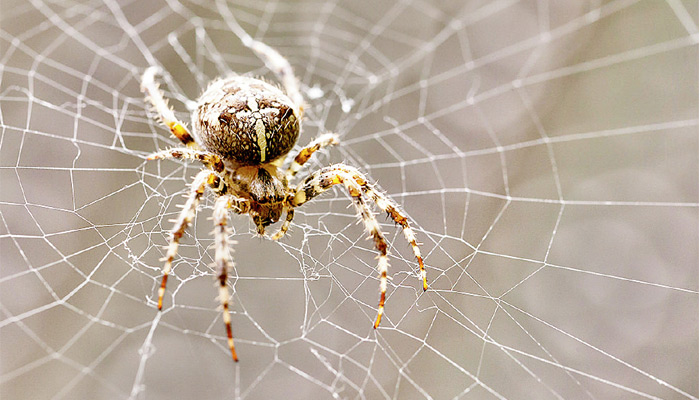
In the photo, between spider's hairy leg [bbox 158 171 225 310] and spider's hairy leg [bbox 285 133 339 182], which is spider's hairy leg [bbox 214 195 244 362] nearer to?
spider's hairy leg [bbox 158 171 225 310]

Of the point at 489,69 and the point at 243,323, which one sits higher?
the point at 489,69

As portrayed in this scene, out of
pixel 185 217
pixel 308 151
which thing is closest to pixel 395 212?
pixel 308 151

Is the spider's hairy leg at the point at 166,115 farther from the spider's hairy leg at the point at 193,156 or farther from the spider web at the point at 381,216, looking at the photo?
the spider's hairy leg at the point at 193,156

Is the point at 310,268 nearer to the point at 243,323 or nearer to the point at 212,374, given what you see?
the point at 243,323

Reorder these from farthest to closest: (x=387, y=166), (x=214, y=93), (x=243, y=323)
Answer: (x=387, y=166)
(x=243, y=323)
(x=214, y=93)

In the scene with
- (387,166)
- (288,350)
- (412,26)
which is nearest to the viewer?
(288,350)

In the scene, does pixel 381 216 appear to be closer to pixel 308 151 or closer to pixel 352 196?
pixel 352 196

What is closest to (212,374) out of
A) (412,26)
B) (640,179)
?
(412,26)
